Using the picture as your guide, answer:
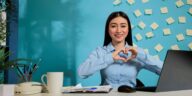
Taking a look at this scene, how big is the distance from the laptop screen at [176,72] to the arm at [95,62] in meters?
1.15

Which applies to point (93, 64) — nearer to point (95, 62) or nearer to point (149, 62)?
point (95, 62)

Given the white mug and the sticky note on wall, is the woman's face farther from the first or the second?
the white mug

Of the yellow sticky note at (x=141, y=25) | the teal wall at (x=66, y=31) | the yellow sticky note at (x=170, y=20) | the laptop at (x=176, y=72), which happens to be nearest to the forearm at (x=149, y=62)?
the teal wall at (x=66, y=31)

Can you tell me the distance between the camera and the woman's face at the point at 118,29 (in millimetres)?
2773

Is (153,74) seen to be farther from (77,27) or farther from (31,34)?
(31,34)

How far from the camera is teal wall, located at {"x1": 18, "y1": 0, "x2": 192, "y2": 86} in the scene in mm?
2842

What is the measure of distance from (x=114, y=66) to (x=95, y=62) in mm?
177

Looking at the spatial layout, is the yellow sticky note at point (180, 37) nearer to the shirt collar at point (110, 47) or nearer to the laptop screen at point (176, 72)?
the shirt collar at point (110, 47)

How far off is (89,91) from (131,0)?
1613mm

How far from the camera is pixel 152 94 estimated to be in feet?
4.83

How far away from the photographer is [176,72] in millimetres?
1507

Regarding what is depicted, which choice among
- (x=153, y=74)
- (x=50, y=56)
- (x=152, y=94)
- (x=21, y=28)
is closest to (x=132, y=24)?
(x=153, y=74)

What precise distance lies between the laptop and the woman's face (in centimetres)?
121

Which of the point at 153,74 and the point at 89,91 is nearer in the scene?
the point at 89,91
